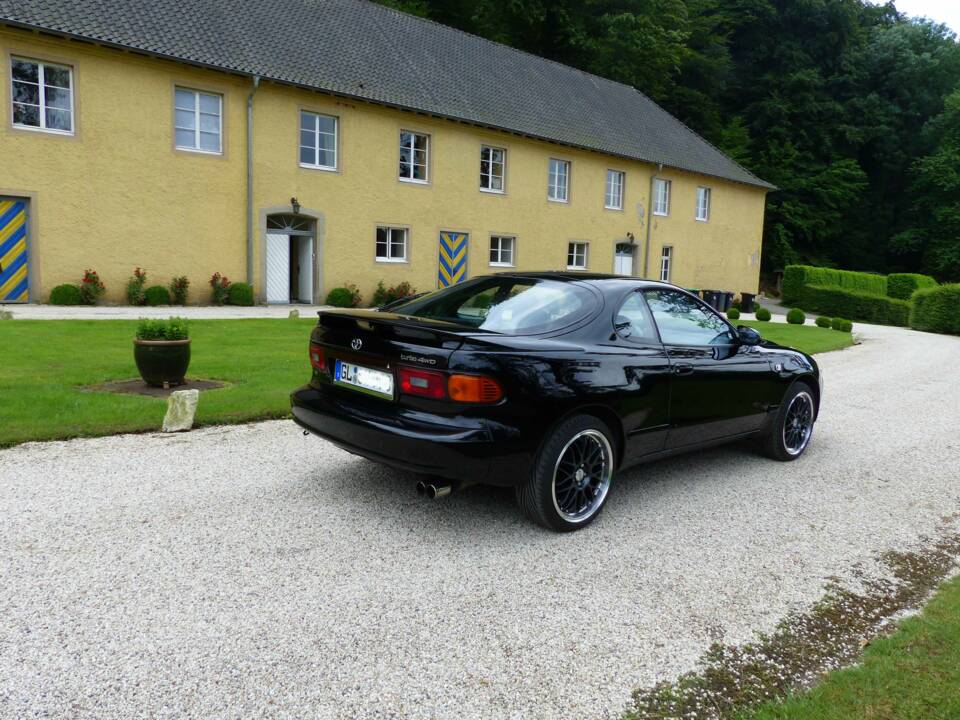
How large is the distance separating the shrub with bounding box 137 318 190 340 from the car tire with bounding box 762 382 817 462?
587 centimetres

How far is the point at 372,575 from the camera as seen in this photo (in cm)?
364

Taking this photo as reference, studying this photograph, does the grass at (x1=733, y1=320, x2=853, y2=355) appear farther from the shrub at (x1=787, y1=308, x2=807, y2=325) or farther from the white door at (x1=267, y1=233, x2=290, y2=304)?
the white door at (x1=267, y1=233, x2=290, y2=304)

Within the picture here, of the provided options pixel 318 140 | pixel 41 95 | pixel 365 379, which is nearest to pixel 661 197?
pixel 318 140

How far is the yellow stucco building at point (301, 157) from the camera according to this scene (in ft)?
55.5

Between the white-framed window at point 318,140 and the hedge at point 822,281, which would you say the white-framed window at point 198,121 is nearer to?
the white-framed window at point 318,140

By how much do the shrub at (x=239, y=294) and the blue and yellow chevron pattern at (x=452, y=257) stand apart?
665cm

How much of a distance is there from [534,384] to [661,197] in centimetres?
3041

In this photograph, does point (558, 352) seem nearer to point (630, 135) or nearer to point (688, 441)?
point (688, 441)

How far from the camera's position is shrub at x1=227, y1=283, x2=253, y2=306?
19.4 meters

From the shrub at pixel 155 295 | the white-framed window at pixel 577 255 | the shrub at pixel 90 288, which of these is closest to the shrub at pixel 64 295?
the shrub at pixel 90 288

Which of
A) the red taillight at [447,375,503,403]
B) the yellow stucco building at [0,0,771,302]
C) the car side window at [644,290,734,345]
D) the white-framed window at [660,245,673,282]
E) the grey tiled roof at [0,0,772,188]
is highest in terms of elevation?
the grey tiled roof at [0,0,772,188]

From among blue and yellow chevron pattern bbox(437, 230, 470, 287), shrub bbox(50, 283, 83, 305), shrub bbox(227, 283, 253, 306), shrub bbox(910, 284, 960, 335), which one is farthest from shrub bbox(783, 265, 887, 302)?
shrub bbox(50, 283, 83, 305)

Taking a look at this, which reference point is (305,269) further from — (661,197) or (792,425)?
(661,197)

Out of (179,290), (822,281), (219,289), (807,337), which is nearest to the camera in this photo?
(807,337)
